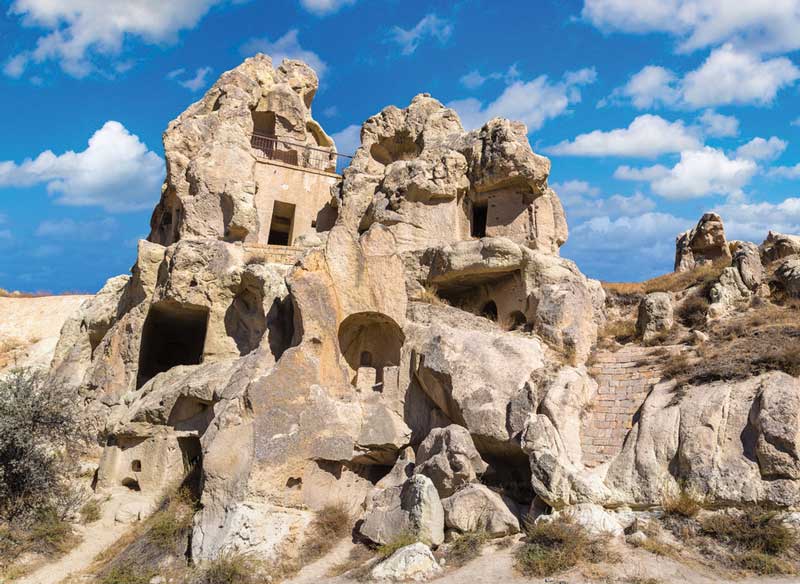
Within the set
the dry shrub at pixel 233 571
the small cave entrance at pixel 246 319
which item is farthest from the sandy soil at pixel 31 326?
the dry shrub at pixel 233 571

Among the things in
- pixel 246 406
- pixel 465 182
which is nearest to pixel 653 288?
pixel 465 182

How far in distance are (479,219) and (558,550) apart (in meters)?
11.7

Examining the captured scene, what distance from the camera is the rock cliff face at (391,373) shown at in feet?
31.6

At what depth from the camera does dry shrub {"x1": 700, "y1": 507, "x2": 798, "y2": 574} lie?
7777 mm

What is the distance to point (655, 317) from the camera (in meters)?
14.1

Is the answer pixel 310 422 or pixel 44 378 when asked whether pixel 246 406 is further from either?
pixel 44 378

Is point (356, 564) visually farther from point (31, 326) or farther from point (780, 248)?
point (31, 326)

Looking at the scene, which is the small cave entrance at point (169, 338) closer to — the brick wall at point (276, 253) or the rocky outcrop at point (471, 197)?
the brick wall at point (276, 253)

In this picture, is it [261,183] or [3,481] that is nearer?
[3,481]

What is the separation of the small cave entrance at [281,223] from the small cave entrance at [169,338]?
14.4 ft

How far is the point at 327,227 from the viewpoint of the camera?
2078cm

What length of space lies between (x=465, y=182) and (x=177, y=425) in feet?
30.1

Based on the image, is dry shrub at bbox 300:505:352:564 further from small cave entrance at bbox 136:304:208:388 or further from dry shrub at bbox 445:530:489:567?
small cave entrance at bbox 136:304:208:388

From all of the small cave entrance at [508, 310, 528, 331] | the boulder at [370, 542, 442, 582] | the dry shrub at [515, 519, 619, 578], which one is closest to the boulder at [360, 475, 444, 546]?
the boulder at [370, 542, 442, 582]
